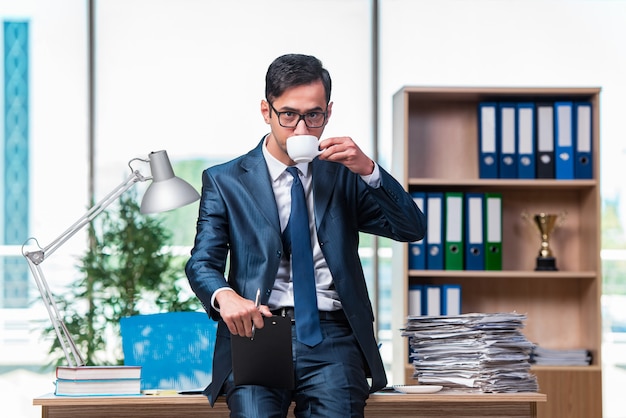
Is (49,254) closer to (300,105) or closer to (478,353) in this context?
(300,105)

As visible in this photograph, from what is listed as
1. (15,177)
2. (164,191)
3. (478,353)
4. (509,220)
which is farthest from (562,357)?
(15,177)

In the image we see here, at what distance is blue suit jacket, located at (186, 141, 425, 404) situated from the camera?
7.37 feet

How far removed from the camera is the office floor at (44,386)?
16.8 ft

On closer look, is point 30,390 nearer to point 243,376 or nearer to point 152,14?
point 152,14

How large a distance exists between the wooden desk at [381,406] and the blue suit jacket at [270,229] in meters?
0.12

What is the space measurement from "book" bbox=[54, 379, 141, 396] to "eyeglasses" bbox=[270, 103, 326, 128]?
0.76 metres

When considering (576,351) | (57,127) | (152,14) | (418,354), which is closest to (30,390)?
(57,127)

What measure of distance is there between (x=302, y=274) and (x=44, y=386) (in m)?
3.28

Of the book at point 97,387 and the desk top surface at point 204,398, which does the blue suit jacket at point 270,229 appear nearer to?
the desk top surface at point 204,398

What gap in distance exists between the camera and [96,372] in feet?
8.04

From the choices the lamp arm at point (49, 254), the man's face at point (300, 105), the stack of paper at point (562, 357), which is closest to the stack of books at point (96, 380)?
the lamp arm at point (49, 254)

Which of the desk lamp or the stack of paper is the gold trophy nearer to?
the stack of paper

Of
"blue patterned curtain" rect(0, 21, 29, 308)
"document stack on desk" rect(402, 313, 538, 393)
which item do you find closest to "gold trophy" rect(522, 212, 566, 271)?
"document stack on desk" rect(402, 313, 538, 393)

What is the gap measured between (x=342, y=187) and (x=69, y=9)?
10.7 ft
